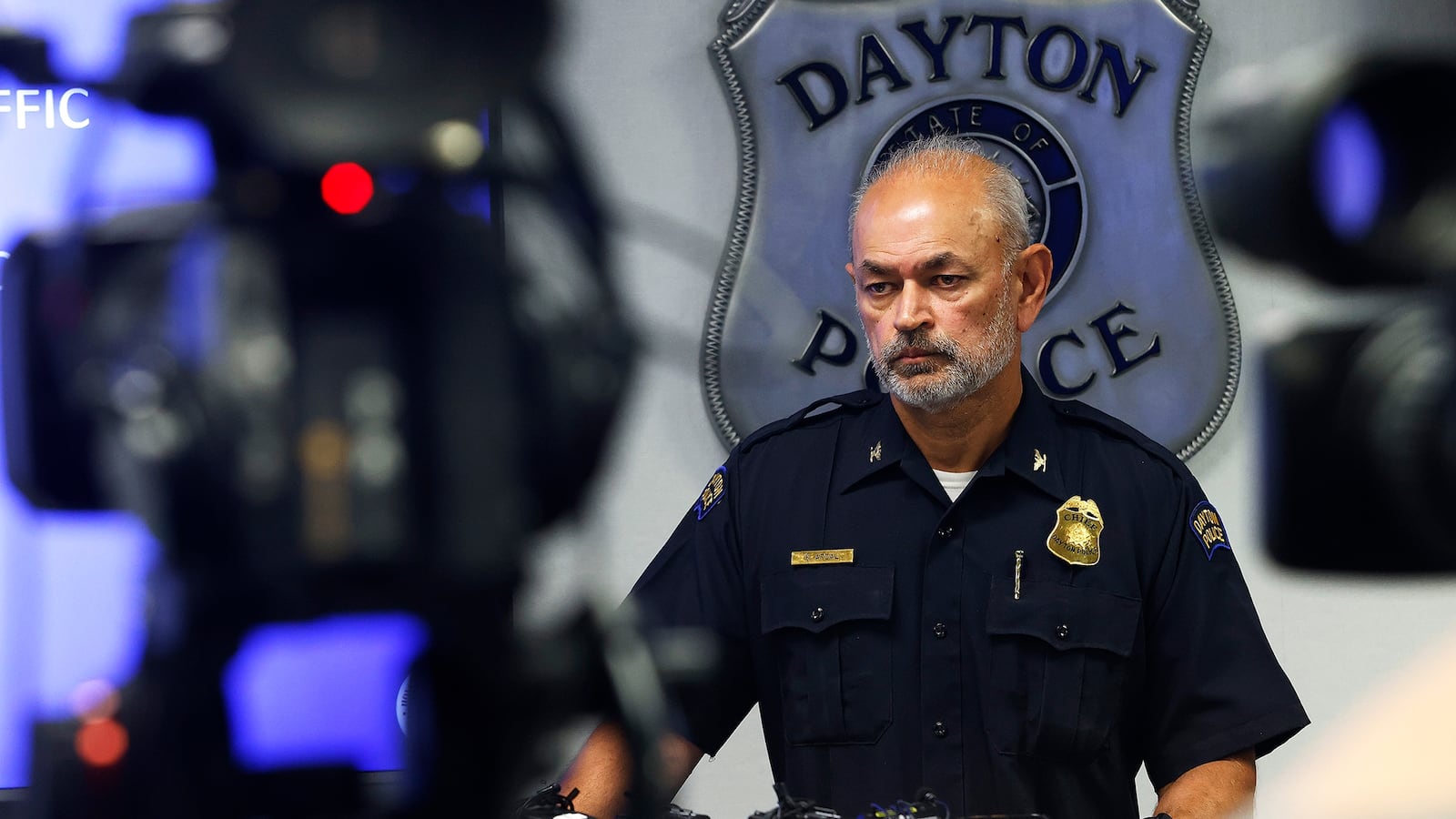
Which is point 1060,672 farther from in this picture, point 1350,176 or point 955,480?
point 1350,176

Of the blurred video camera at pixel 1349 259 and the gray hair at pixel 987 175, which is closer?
the gray hair at pixel 987 175

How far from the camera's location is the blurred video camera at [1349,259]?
Result: 6.06 feet

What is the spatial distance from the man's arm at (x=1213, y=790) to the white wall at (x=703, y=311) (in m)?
0.80

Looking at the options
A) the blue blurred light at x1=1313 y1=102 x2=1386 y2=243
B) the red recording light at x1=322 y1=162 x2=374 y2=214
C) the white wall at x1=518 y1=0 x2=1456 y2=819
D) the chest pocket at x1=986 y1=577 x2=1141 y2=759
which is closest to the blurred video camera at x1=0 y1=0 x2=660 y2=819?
the red recording light at x1=322 y1=162 x2=374 y2=214

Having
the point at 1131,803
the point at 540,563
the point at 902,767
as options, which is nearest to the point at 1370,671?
the point at 1131,803

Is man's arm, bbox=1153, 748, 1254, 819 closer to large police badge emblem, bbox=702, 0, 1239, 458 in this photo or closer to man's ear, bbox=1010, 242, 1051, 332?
man's ear, bbox=1010, 242, 1051, 332

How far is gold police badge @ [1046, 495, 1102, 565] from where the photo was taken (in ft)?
4.48

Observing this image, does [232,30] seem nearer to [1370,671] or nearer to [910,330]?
[910,330]

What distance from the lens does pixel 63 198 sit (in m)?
0.55

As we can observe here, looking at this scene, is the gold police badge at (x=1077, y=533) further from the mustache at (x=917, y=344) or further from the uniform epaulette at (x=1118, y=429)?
the mustache at (x=917, y=344)

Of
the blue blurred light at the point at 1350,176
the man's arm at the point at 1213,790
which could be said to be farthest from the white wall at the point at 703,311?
the man's arm at the point at 1213,790

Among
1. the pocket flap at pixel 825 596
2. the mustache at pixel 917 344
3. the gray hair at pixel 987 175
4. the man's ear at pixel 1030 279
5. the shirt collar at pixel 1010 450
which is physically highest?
the gray hair at pixel 987 175

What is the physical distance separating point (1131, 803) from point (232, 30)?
1149mm

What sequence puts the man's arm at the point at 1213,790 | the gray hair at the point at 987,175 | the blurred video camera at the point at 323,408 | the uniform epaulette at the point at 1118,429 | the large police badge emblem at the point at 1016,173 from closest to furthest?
1. the blurred video camera at the point at 323,408
2. the man's arm at the point at 1213,790
3. the gray hair at the point at 987,175
4. the uniform epaulette at the point at 1118,429
5. the large police badge emblem at the point at 1016,173
